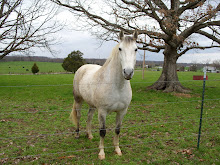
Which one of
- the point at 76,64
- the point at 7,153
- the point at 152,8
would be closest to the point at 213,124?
the point at 7,153

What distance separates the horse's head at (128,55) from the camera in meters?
2.68

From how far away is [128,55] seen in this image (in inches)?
111

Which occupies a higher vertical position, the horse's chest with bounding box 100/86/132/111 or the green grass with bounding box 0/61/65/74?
the green grass with bounding box 0/61/65/74

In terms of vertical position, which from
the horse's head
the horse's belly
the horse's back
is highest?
the horse's head

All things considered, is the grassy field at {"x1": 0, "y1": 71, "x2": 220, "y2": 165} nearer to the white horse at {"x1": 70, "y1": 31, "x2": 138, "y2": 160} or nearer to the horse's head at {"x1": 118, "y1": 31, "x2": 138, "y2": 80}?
the white horse at {"x1": 70, "y1": 31, "x2": 138, "y2": 160}

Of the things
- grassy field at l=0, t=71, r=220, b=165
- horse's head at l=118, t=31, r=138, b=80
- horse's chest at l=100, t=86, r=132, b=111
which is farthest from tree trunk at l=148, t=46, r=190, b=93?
horse's head at l=118, t=31, r=138, b=80

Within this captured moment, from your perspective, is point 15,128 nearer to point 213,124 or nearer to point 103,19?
point 213,124

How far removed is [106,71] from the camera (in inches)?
142

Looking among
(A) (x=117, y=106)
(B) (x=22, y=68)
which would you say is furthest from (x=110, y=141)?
(B) (x=22, y=68)

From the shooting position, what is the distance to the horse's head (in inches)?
106

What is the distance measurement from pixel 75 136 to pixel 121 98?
212cm

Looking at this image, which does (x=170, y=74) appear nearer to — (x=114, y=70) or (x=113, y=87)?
(x=114, y=70)

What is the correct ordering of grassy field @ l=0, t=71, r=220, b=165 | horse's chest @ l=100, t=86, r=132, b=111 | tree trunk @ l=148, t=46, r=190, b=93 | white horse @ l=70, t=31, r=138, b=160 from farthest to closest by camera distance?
1. tree trunk @ l=148, t=46, r=190, b=93
2. grassy field @ l=0, t=71, r=220, b=165
3. horse's chest @ l=100, t=86, r=132, b=111
4. white horse @ l=70, t=31, r=138, b=160

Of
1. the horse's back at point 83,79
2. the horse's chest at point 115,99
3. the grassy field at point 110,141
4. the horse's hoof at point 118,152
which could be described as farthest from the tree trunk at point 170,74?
the horse's chest at point 115,99
